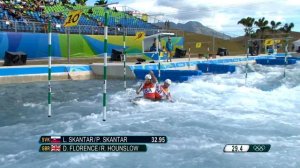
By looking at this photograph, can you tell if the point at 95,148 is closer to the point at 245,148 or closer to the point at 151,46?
the point at 245,148

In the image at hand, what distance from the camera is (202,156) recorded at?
7898 millimetres

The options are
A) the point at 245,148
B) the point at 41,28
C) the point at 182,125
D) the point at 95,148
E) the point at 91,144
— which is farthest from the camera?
the point at 41,28

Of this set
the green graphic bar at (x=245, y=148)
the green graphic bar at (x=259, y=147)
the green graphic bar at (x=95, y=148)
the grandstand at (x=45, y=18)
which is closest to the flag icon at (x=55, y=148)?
the green graphic bar at (x=95, y=148)

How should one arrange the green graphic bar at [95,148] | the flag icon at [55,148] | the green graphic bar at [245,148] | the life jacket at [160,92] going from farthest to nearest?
the life jacket at [160,92] < the green graphic bar at [245,148] < the flag icon at [55,148] < the green graphic bar at [95,148]

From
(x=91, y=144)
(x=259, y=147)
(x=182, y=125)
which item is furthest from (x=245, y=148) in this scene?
(x=91, y=144)

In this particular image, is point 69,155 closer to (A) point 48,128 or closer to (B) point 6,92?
(A) point 48,128

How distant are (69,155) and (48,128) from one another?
2794 mm

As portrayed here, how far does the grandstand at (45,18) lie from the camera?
2904cm

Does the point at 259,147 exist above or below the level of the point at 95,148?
below

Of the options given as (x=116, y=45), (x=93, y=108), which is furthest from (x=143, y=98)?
(x=116, y=45)

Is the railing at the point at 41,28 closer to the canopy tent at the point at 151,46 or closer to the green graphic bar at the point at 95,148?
the canopy tent at the point at 151,46

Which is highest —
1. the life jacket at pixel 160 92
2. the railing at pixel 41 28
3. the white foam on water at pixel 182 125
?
the railing at pixel 41 28

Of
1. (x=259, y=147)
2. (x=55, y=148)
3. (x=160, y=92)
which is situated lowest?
(x=259, y=147)

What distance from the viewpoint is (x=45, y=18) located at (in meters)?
32.5
